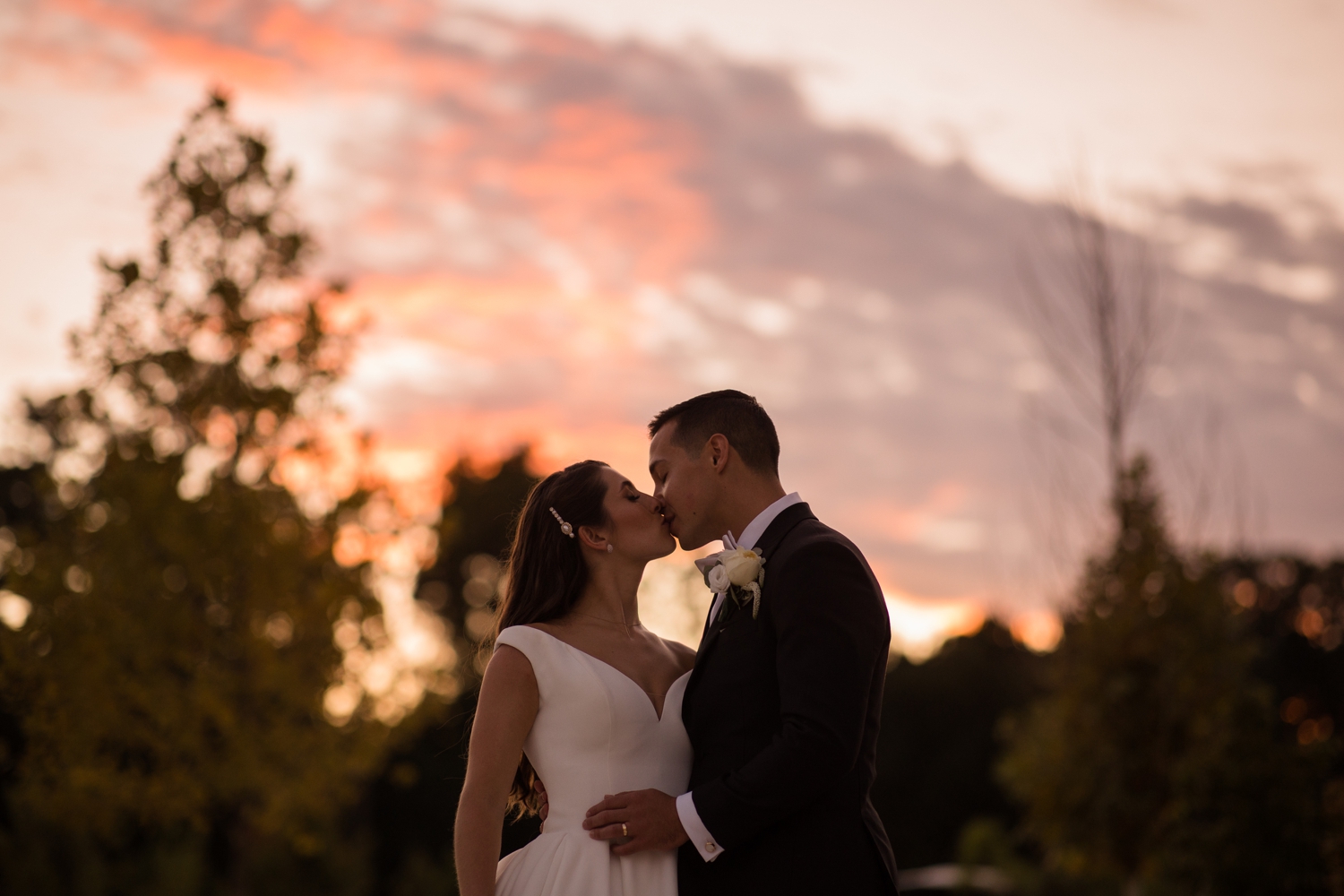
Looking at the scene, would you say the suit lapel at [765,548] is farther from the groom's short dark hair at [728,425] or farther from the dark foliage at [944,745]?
the dark foliage at [944,745]

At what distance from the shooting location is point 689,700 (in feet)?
12.7

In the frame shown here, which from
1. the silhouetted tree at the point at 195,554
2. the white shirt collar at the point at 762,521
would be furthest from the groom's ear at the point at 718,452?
the silhouetted tree at the point at 195,554

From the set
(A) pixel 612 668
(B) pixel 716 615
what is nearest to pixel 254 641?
(A) pixel 612 668

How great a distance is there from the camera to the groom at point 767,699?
3.34 metres

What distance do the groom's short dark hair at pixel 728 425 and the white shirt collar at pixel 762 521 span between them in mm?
143

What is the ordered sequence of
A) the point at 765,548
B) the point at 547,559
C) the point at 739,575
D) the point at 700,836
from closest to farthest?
the point at 700,836 → the point at 739,575 → the point at 765,548 → the point at 547,559

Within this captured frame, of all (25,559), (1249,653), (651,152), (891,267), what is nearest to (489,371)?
(651,152)

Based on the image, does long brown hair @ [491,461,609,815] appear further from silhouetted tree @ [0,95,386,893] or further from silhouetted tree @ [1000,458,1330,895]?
silhouetted tree @ [1000,458,1330,895]

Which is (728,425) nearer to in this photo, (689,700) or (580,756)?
(689,700)

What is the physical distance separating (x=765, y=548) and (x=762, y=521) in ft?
0.39

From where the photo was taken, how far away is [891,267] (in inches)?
555

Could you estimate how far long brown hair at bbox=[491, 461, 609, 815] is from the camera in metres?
4.25

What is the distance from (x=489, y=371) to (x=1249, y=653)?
10.5 metres

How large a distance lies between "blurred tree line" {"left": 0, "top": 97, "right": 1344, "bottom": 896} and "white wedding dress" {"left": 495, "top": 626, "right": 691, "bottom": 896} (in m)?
6.83
